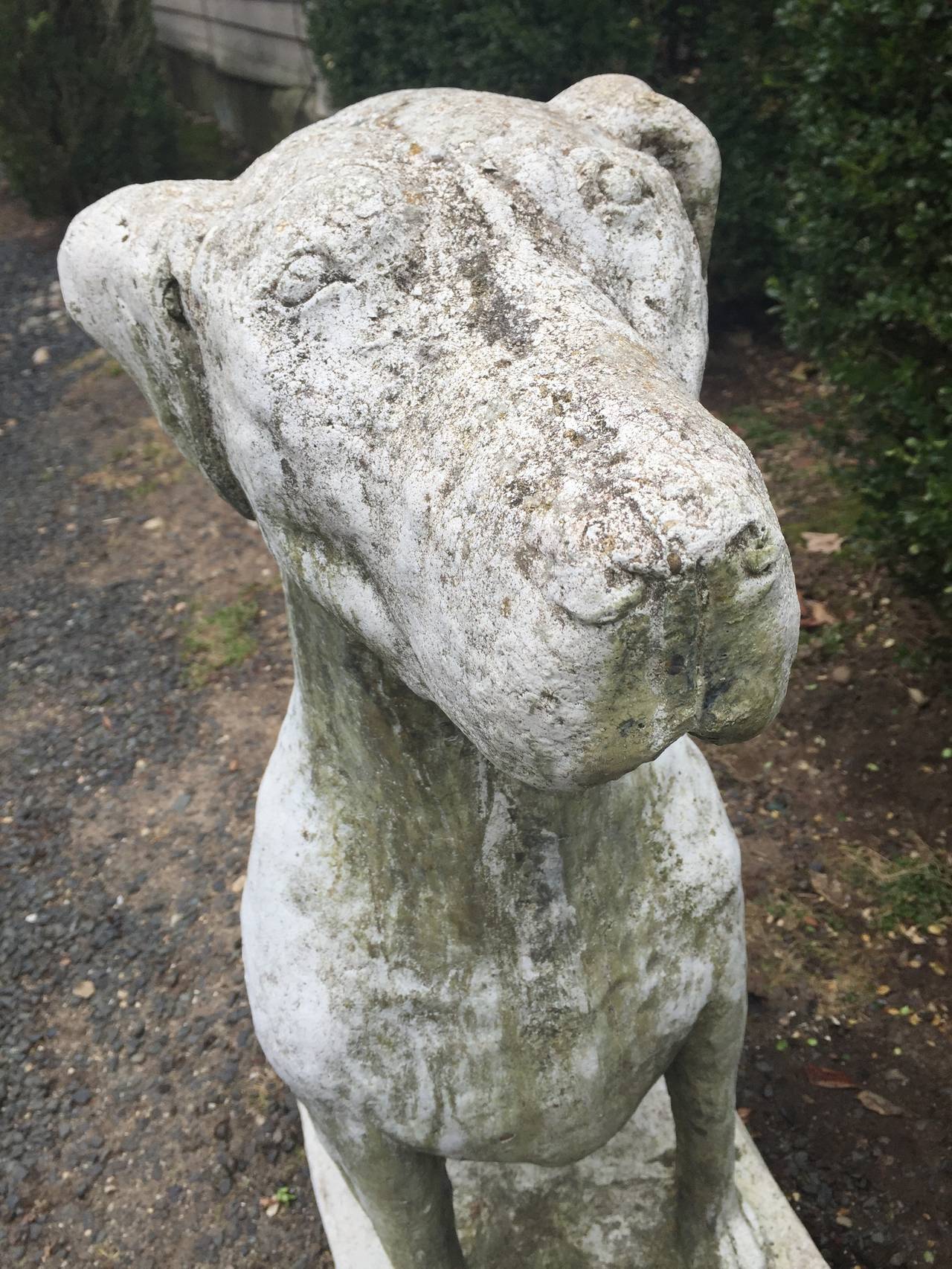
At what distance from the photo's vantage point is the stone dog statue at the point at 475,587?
100cm

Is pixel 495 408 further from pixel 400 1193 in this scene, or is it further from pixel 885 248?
pixel 885 248

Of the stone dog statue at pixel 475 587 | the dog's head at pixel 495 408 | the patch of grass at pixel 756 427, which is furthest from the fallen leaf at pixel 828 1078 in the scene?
the patch of grass at pixel 756 427

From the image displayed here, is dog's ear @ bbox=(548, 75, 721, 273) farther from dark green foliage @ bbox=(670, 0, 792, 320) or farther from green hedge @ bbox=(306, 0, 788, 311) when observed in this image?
green hedge @ bbox=(306, 0, 788, 311)

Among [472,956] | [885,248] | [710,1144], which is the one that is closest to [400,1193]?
[472,956]

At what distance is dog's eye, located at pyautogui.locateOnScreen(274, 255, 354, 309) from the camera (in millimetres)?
1113

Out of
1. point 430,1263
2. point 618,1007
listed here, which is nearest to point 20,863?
point 430,1263

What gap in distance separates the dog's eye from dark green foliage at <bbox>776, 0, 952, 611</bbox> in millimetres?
→ 2641

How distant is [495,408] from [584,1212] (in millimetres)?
1903

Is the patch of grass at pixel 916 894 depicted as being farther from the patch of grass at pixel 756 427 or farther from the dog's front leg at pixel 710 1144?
the patch of grass at pixel 756 427

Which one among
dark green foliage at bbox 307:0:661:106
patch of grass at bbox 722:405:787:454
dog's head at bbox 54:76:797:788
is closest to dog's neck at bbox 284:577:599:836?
dog's head at bbox 54:76:797:788

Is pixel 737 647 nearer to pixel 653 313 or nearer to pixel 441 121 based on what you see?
pixel 653 313

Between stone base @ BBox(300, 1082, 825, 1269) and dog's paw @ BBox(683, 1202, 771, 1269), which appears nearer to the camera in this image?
dog's paw @ BBox(683, 1202, 771, 1269)

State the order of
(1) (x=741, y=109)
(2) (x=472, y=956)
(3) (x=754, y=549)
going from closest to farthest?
(3) (x=754, y=549) < (2) (x=472, y=956) < (1) (x=741, y=109)

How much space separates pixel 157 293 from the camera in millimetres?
1327
